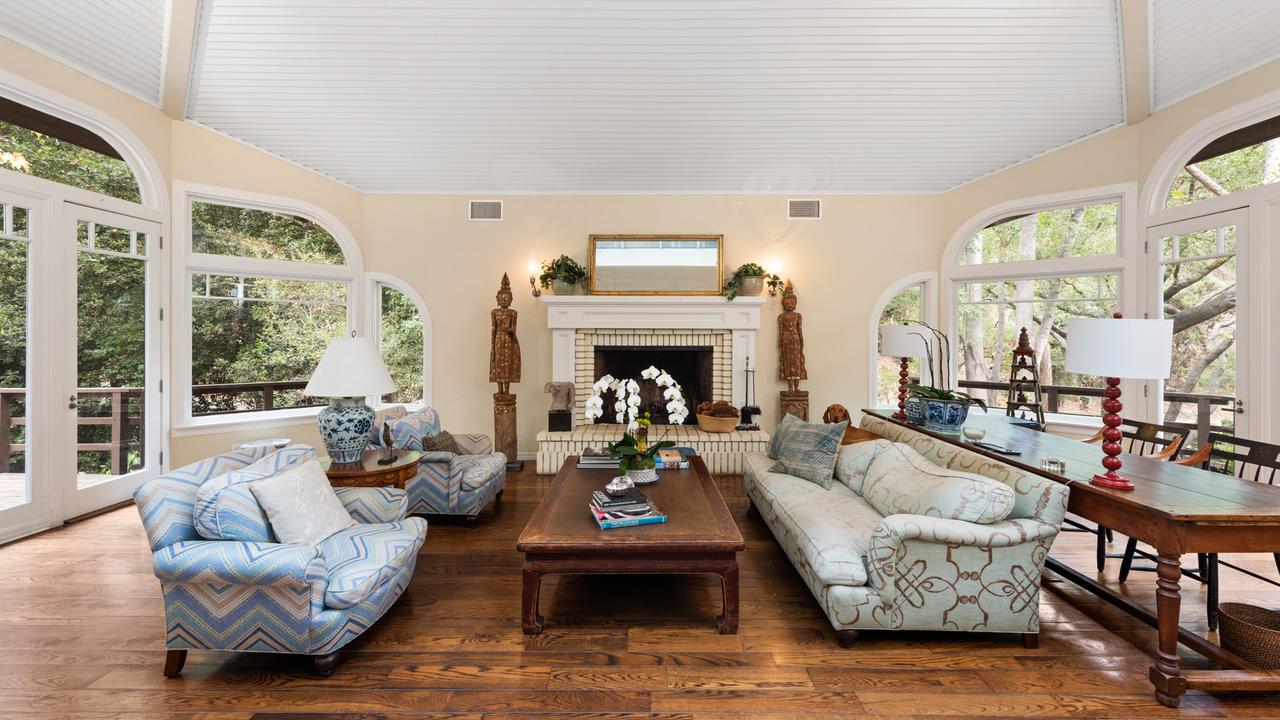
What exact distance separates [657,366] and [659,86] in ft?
9.44

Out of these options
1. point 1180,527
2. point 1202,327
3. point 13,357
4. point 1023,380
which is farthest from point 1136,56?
point 13,357

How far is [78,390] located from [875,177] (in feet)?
23.2

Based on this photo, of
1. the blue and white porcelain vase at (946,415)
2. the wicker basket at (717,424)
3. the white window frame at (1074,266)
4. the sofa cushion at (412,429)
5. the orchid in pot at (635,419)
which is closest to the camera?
the orchid in pot at (635,419)

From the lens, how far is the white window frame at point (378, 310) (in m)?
5.56

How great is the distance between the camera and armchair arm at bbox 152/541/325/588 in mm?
1846

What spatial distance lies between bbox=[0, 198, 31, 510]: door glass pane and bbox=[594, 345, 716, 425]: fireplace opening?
4355 mm

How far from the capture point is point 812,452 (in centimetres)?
333

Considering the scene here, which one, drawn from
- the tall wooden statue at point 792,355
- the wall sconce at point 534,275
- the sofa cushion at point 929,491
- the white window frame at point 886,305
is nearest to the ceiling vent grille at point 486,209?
the wall sconce at point 534,275

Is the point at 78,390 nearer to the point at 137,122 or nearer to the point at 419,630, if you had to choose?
the point at 137,122

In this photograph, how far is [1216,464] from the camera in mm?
2785

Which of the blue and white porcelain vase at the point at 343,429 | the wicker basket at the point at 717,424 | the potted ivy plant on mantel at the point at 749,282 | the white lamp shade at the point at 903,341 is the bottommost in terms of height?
the wicker basket at the point at 717,424

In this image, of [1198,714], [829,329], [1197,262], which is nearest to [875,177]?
[829,329]

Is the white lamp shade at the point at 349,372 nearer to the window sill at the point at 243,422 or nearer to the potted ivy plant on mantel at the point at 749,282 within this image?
the window sill at the point at 243,422

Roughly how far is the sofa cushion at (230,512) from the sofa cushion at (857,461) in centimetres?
300
